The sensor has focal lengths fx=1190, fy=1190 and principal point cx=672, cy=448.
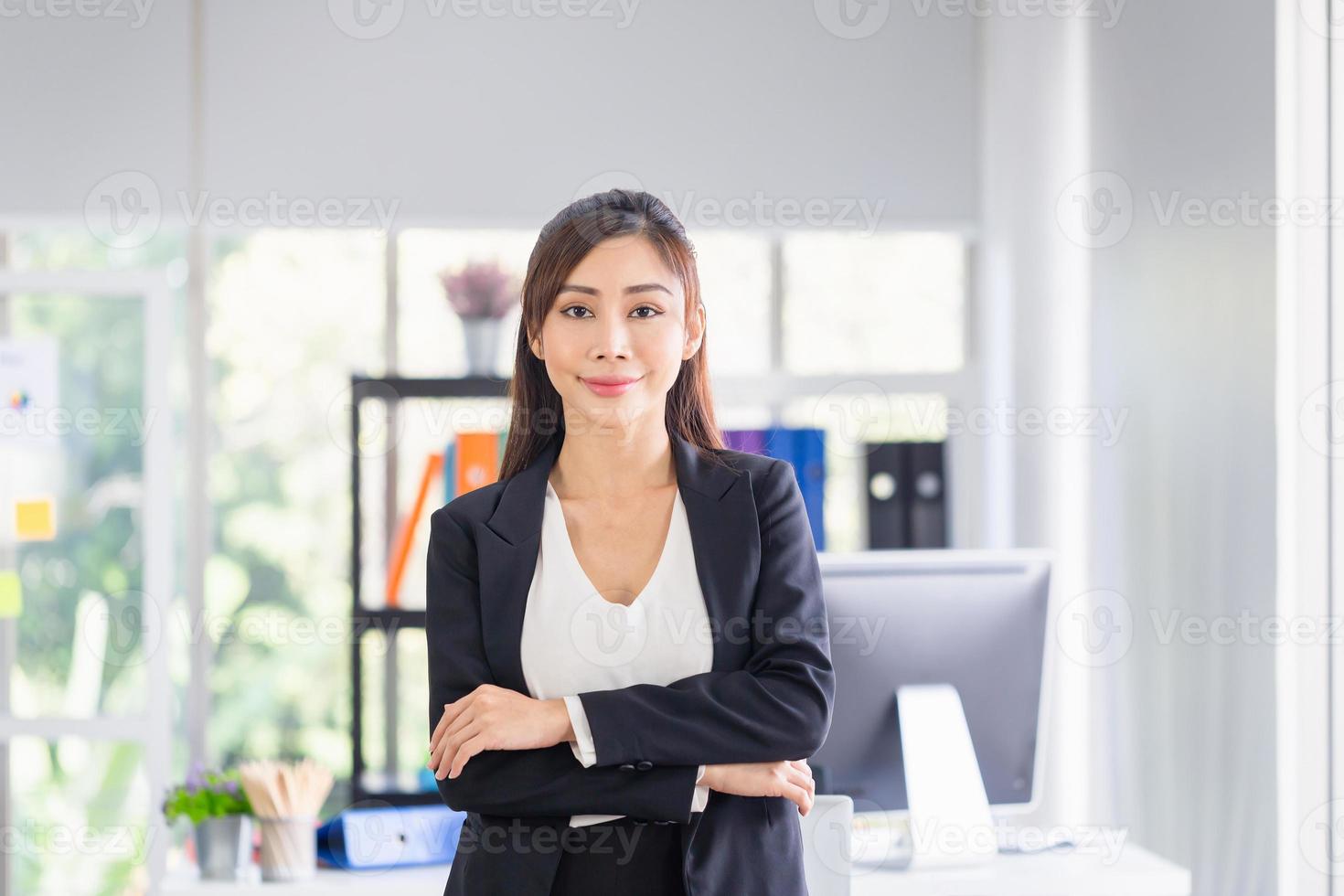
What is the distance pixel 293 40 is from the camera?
3211mm

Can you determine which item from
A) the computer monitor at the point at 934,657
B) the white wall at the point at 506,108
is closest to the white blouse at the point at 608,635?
the computer monitor at the point at 934,657

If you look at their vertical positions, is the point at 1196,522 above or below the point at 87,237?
below

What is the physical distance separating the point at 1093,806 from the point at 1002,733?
1.12m

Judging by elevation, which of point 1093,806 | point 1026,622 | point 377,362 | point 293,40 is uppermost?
point 293,40

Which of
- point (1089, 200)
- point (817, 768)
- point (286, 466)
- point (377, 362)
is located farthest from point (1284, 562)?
point (286, 466)

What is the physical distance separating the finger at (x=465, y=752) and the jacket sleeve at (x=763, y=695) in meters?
0.13

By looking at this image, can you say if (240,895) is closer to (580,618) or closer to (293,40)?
(580,618)

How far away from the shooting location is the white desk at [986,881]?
6.77 ft

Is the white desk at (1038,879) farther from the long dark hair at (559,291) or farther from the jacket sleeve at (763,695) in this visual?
the long dark hair at (559,291)

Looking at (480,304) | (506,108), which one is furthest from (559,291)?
(506,108)

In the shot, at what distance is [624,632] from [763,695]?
0.60 feet

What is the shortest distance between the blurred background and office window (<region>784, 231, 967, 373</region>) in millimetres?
52

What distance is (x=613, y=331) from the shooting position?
4.70 ft

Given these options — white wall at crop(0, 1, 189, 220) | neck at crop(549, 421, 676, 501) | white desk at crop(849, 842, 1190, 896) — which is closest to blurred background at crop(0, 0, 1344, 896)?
white wall at crop(0, 1, 189, 220)
